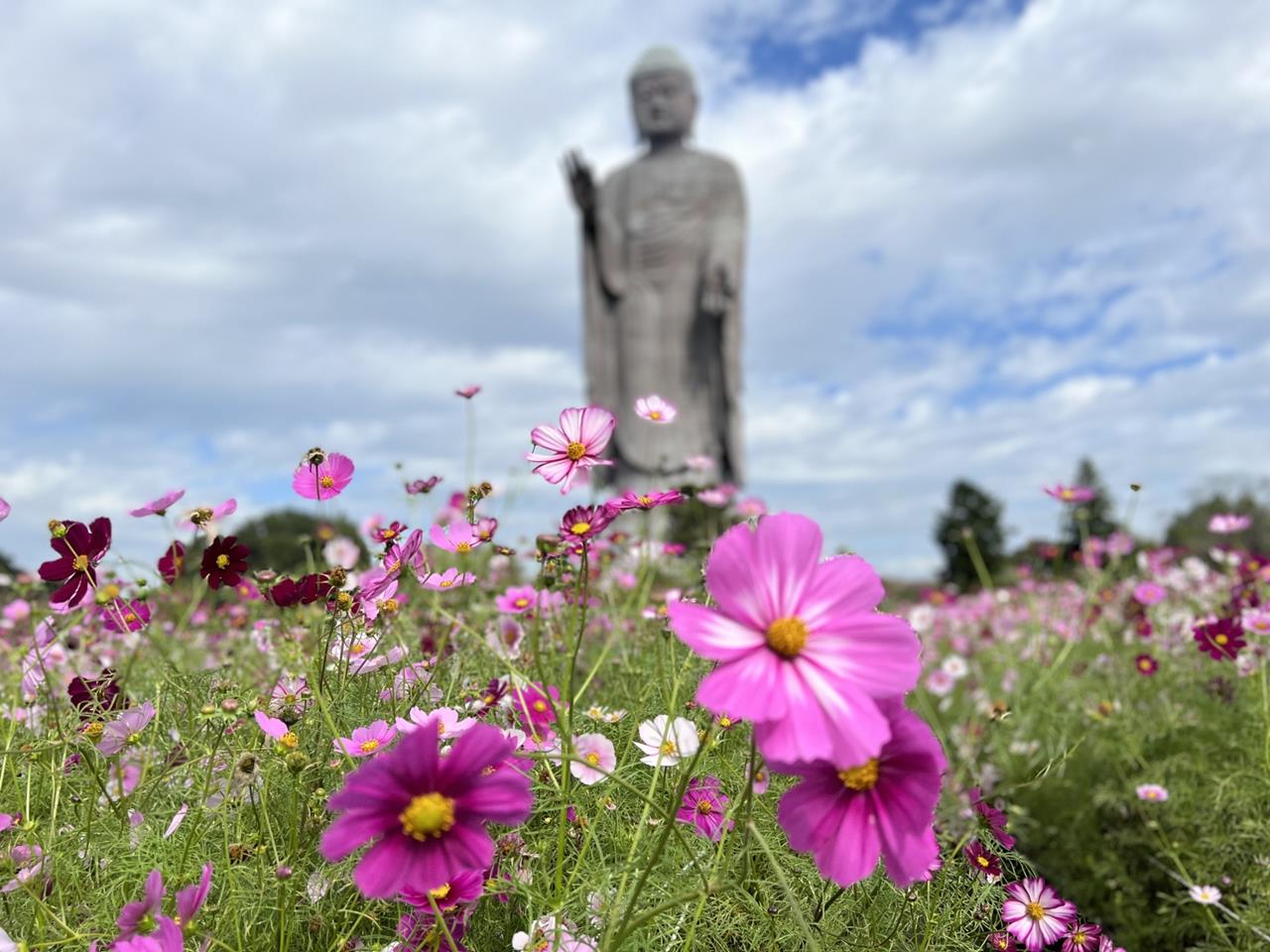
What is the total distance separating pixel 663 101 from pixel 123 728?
8.48 m

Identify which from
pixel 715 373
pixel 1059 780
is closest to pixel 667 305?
pixel 715 373

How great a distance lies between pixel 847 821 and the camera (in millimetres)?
755

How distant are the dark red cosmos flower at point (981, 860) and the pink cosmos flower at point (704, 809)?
0.32 metres

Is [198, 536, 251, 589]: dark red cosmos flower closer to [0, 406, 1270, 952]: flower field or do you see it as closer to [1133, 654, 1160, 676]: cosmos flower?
[0, 406, 1270, 952]: flower field

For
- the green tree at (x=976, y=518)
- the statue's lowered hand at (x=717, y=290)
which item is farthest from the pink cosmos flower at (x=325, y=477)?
the green tree at (x=976, y=518)

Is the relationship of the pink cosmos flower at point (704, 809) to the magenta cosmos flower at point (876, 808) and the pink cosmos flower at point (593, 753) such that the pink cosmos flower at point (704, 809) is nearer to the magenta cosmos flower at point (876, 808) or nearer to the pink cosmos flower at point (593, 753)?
the pink cosmos flower at point (593, 753)

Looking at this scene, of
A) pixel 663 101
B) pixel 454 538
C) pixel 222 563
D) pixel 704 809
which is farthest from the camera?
pixel 663 101

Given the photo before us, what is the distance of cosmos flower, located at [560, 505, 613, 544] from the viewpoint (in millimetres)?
909

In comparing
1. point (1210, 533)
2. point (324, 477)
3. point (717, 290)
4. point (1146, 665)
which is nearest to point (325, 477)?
point (324, 477)

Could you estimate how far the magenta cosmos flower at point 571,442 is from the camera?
1.04 m

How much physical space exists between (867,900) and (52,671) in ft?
5.19

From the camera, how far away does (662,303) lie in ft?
29.0

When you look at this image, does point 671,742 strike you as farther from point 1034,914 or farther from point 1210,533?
point 1210,533

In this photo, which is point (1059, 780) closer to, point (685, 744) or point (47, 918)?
point (685, 744)
